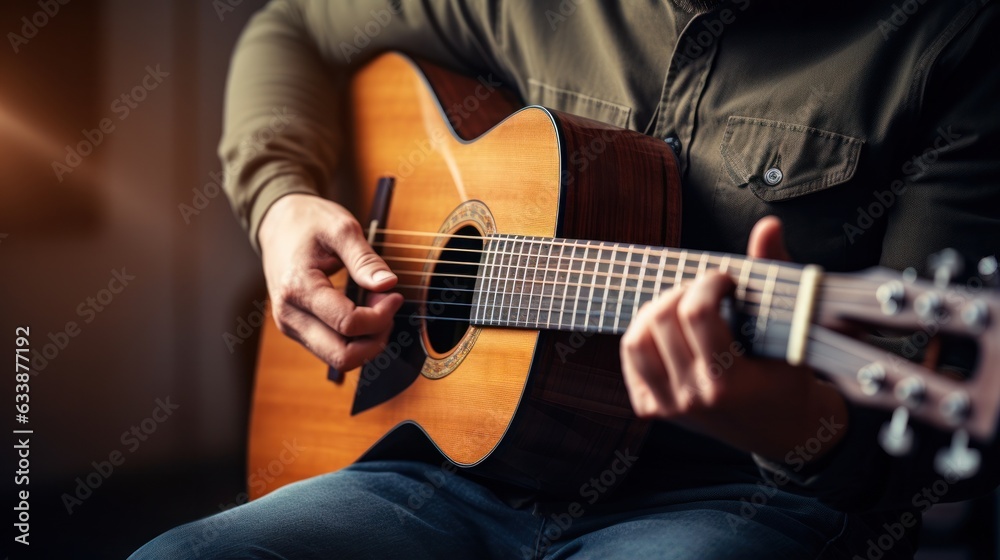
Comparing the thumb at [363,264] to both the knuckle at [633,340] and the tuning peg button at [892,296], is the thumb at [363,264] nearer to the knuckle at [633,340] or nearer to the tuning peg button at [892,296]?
the knuckle at [633,340]

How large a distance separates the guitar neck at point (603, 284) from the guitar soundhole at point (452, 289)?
41mm

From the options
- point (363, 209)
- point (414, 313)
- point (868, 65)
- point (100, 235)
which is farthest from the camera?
point (100, 235)

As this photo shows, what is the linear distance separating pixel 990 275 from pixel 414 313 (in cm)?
80

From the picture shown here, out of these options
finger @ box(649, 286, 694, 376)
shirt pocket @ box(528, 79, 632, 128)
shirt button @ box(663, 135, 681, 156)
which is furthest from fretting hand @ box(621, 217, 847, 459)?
shirt pocket @ box(528, 79, 632, 128)

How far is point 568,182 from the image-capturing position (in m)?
0.94

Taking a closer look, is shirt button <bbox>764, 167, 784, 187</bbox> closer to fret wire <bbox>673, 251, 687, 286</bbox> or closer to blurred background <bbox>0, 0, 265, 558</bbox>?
fret wire <bbox>673, 251, 687, 286</bbox>

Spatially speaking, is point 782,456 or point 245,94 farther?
point 245,94

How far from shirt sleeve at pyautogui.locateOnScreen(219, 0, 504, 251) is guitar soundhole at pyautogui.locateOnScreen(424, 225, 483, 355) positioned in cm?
40

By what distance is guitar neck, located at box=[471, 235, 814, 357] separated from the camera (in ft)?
2.16

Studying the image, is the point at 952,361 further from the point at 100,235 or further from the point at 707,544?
the point at 100,235

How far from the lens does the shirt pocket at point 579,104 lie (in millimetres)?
1151

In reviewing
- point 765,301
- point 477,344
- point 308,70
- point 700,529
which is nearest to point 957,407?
point 765,301

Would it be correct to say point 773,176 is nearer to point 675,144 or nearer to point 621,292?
point 675,144

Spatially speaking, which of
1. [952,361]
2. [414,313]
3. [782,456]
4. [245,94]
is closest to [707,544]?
[782,456]
